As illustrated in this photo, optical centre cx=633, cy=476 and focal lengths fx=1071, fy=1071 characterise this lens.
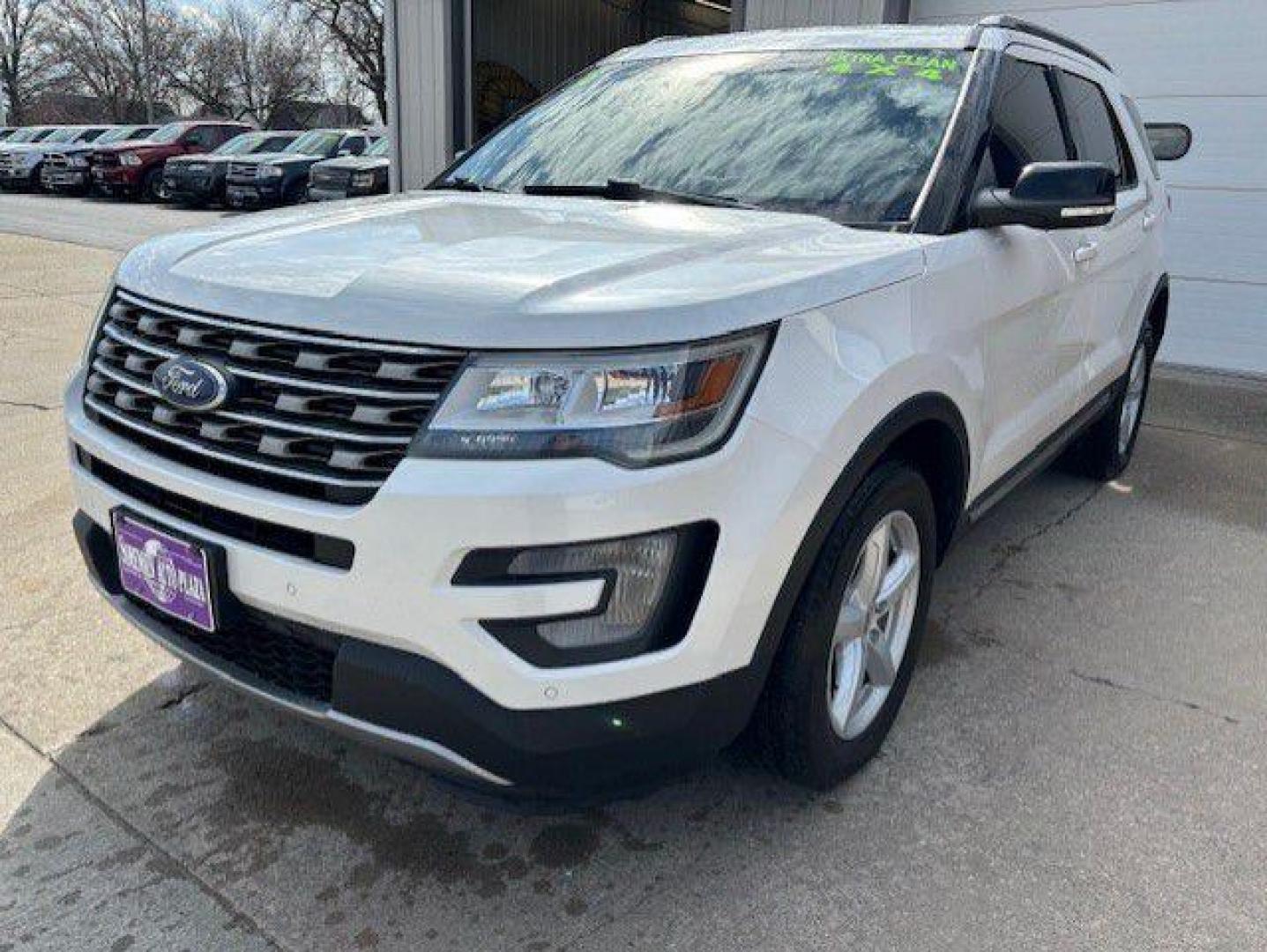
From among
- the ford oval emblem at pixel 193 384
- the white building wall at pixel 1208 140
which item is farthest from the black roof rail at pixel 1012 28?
the white building wall at pixel 1208 140

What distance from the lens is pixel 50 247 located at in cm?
1287

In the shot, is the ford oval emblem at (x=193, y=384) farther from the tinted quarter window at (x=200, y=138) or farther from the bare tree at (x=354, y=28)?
the bare tree at (x=354, y=28)

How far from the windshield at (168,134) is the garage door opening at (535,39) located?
12.7 metres

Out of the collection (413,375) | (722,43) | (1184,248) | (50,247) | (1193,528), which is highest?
(722,43)

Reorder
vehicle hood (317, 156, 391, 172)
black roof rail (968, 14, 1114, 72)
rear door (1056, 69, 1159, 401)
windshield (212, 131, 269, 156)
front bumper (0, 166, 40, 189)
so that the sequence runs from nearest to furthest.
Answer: black roof rail (968, 14, 1114, 72) < rear door (1056, 69, 1159, 401) < vehicle hood (317, 156, 391, 172) < windshield (212, 131, 269, 156) < front bumper (0, 166, 40, 189)

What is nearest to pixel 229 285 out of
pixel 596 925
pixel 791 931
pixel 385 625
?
pixel 385 625

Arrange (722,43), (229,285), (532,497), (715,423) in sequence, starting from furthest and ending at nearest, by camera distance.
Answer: (722,43)
(229,285)
(715,423)
(532,497)

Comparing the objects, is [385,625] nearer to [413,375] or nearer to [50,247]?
[413,375]

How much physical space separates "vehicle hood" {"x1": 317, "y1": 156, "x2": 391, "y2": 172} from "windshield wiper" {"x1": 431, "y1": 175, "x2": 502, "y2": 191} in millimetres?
13370

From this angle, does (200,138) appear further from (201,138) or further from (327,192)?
(327,192)

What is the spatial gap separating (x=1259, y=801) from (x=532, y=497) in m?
2.00

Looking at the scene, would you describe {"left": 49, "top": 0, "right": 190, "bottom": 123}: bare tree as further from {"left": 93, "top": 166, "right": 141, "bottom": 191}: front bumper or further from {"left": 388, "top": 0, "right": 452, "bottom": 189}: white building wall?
{"left": 388, "top": 0, "right": 452, "bottom": 189}: white building wall

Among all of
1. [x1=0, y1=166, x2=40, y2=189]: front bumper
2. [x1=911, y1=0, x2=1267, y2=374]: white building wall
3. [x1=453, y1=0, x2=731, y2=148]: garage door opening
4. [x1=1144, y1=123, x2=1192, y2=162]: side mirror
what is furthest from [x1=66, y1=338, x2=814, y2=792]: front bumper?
[x1=0, y1=166, x2=40, y2=189]: front bumper

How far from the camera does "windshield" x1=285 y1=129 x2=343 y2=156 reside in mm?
20734
